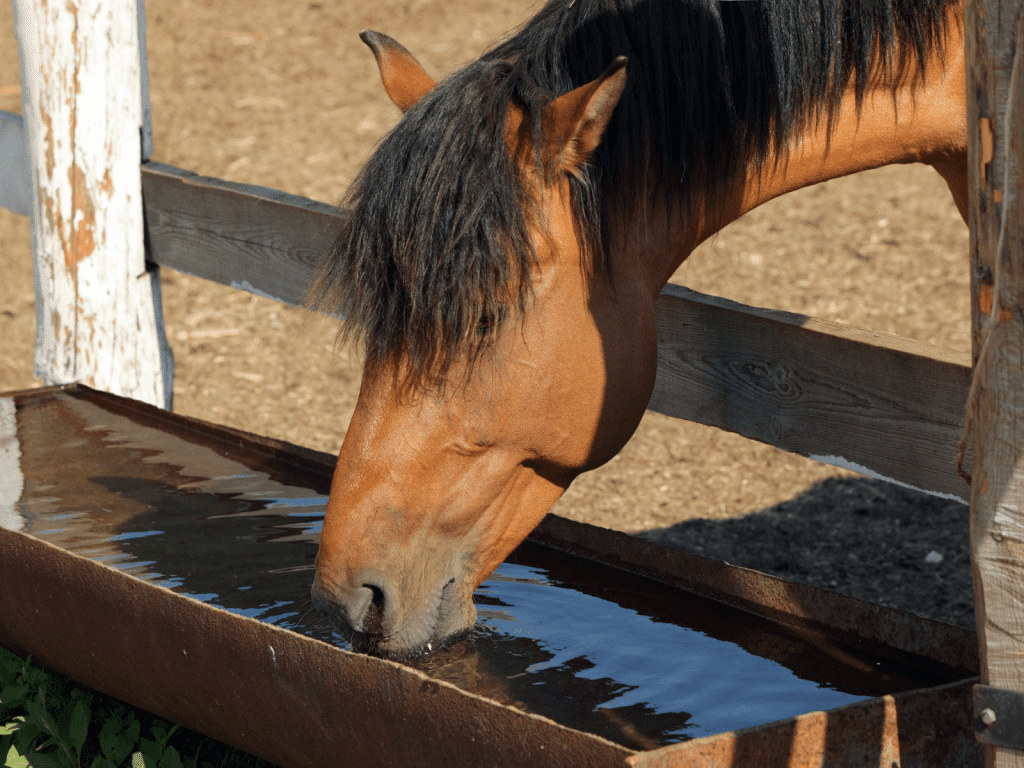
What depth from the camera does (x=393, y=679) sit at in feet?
Answer: 5.60

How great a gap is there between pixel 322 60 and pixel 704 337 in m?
7.28

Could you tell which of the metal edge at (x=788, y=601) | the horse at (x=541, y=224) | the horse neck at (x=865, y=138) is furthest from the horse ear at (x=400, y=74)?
the metal edge at (x=788, y=601)

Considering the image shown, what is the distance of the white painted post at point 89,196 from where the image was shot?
338 cm

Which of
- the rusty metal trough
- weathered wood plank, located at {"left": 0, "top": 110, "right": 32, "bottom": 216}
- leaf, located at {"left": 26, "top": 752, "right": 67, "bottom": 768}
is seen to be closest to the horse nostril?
the rusty metal trough

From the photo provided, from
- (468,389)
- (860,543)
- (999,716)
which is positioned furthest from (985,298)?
(860,543)

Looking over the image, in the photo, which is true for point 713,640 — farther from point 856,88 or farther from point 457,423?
point 856,88

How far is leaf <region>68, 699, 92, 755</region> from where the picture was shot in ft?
7.95

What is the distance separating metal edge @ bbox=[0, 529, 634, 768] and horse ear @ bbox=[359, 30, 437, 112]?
3.41ft

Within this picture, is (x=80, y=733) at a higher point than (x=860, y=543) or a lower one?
higher

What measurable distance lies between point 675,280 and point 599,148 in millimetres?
4428

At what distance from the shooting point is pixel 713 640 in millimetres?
2361

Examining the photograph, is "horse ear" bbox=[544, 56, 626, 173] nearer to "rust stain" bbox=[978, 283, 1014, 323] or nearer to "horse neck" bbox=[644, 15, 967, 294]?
"horse neck" bbox=[644, 15, 967, 294]

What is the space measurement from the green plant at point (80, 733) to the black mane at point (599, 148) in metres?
1.17

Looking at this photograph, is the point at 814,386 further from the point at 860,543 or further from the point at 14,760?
the point at 14,760
